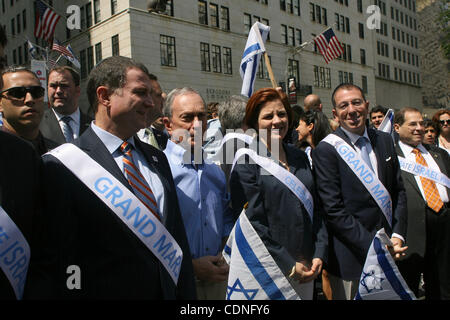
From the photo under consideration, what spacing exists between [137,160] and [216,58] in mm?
27333

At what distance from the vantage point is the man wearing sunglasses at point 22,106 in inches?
119

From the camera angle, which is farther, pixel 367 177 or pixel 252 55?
pixel 252 55

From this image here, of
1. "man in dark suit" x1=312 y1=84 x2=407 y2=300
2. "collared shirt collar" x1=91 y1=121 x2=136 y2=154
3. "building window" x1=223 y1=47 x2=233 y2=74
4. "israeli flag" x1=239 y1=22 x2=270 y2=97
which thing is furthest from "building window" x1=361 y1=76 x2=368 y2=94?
"collared shirt collar" x1=91 y1=121 x2=136 y2=154

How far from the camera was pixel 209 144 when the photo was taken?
4.47m

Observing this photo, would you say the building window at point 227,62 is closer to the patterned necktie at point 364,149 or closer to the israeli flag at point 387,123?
the israeli flag at point 387,123

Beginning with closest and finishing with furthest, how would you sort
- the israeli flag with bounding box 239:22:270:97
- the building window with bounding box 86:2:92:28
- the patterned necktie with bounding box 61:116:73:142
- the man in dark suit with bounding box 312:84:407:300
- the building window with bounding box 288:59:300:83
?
1. the man in dark suit with bounding box 312:84:407:300
2. the patterned necktie with bounding box 61:116:73:142
3. the israeli flag with bounding box 239:22:270:97
4. the building window with bounding box 86:2:92:28
5. the building window with bounding box 288:59:300:83

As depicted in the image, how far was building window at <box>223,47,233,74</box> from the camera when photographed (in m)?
29.3

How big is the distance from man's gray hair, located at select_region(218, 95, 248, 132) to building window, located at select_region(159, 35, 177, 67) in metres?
22.4

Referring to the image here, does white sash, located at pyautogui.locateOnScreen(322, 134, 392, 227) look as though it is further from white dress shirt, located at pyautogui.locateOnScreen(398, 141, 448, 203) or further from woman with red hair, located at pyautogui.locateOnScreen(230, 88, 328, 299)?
white dress shirt, located at pyautogui.locateOnScreen(398, 141, 448, 203)

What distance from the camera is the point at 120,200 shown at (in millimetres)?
2111

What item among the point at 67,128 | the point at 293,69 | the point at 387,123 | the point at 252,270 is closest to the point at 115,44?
the point at 293,69

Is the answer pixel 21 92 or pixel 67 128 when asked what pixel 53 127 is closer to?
pixel 67 128

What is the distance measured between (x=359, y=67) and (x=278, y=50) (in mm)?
13647

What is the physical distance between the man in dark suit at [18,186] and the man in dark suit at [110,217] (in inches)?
4.2
